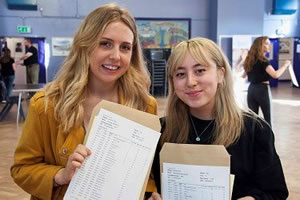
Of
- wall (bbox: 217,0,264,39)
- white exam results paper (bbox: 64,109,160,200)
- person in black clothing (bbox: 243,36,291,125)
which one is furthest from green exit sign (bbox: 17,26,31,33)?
white exam results paper (bbox: 64,109,160,200)

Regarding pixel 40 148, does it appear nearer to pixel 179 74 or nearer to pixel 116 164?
pixel 116 164

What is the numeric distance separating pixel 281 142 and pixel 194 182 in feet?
16.1

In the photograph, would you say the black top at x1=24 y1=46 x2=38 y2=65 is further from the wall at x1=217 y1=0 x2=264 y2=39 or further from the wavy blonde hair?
the wavy blonde hair

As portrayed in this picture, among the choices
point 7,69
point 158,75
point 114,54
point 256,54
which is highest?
point 114,54

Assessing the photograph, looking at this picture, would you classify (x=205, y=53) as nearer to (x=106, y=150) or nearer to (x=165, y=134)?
(x=165, y=134)

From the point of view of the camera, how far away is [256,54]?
5203 mm

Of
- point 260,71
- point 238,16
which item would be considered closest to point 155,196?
point 260,71

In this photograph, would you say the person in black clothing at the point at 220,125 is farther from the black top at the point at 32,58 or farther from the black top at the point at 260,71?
the black top at the point at 32,58

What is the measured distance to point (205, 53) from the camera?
54.2 inches

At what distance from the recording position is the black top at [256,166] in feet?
4.50

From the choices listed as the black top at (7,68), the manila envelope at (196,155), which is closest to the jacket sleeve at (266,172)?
the manila envelope at (196,155)

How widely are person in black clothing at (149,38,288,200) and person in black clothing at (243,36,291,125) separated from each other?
12.7 feet

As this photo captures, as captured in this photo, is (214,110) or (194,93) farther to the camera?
(214,110)

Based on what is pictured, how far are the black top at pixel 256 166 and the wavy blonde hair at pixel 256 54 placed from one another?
3.96 meters
